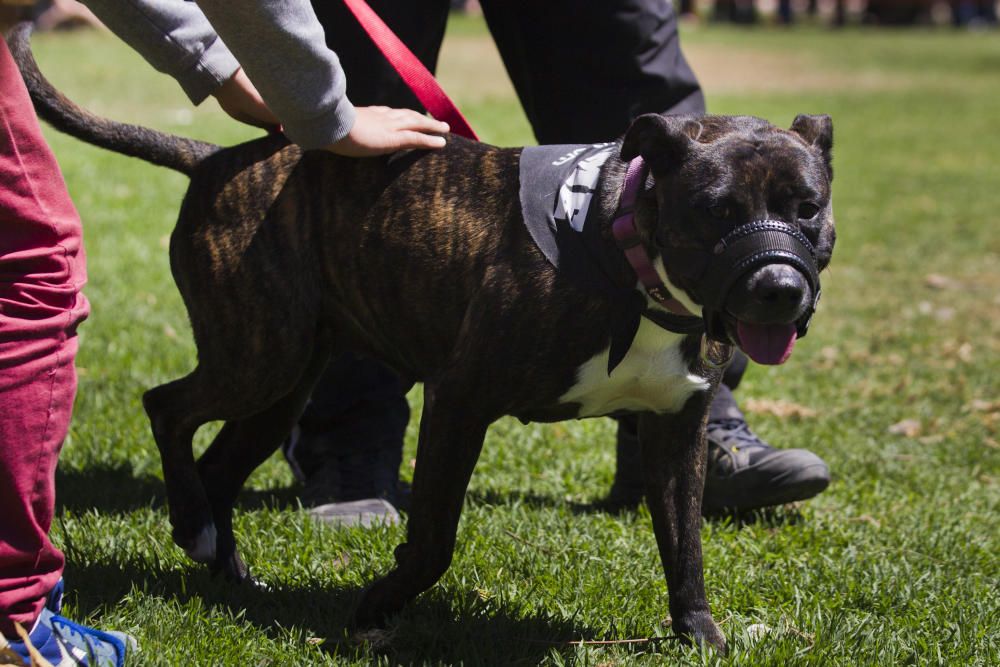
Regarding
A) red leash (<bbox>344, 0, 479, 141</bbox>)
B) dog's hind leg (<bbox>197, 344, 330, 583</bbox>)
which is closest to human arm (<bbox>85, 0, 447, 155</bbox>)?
red leash (<bbox>344, 0, 479, 141</bbox>)

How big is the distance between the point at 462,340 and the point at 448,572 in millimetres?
765

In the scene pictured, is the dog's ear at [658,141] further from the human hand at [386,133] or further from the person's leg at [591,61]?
the person's leg at [591,61]

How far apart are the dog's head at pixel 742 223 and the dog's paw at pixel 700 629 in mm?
787

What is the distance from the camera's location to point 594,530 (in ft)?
12.4

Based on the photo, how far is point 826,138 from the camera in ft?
9.16

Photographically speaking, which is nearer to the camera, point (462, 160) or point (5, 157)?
point (5, 157)

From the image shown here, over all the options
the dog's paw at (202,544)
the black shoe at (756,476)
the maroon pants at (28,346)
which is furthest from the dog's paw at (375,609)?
the black shoe at (756,476)

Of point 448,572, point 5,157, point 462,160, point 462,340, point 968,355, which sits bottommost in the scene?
point 968,355

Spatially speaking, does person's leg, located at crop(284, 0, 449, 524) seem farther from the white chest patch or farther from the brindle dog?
the white chest patch

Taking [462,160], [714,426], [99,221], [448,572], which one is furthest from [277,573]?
[99,221]

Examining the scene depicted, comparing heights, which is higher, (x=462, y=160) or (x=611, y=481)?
(x=462, y=160)

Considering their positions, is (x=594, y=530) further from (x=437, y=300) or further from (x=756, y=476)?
(x=437, y=300)

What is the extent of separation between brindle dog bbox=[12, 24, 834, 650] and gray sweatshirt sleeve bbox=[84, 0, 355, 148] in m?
0.22

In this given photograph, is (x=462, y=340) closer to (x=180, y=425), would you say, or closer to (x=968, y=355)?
(x=180, y=425)
